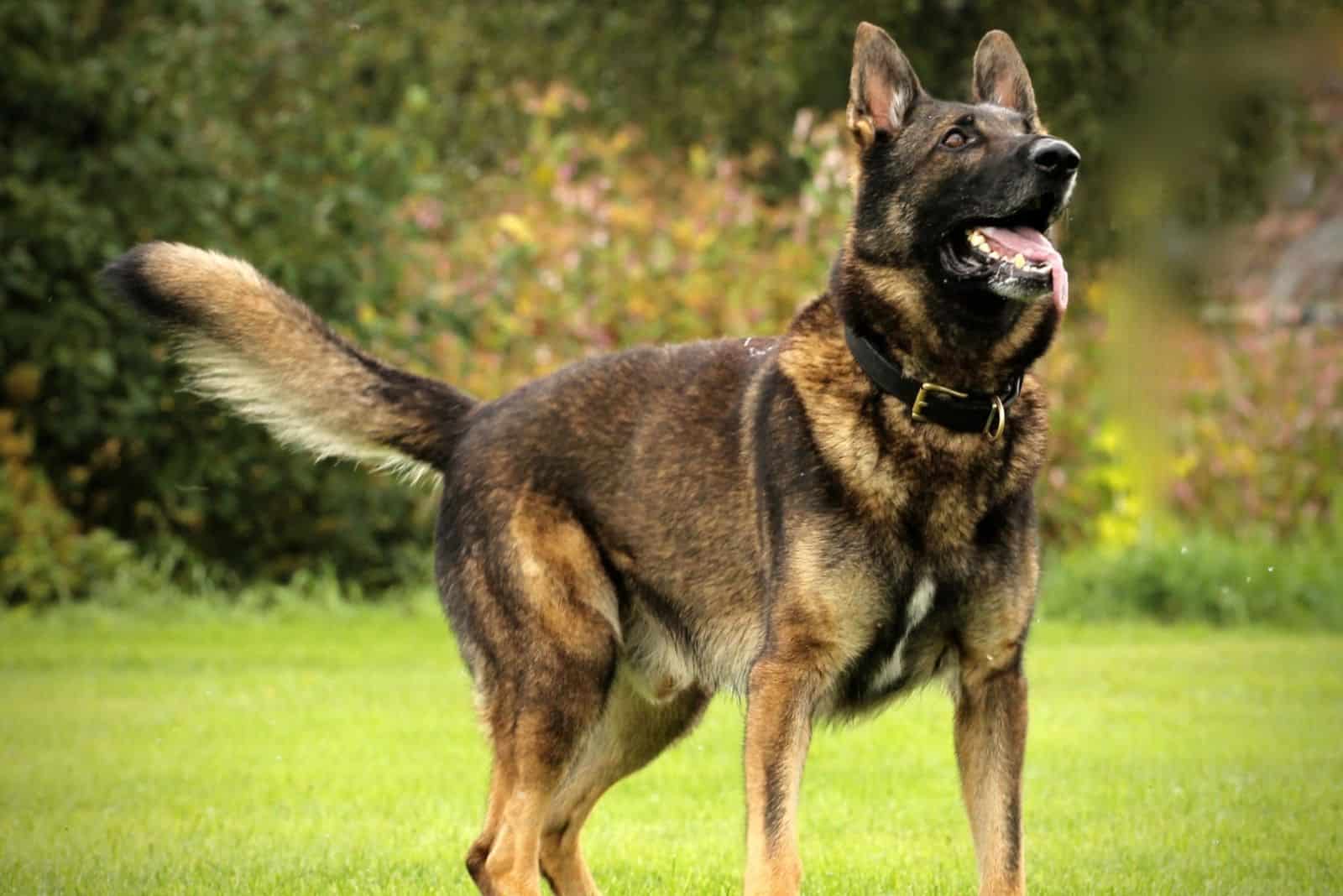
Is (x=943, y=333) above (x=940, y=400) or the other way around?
above

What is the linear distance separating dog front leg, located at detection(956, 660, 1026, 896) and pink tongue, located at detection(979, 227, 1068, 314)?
36.0 inches

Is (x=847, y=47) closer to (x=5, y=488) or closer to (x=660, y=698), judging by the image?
(x=5, y=488)

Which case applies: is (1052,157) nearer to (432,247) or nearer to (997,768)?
(997,768)

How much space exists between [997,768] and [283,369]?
229 cm

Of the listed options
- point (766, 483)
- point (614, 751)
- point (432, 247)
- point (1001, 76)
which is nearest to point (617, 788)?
point (614, 751)

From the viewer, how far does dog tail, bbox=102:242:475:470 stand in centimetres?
533

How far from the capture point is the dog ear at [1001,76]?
16.4 feet

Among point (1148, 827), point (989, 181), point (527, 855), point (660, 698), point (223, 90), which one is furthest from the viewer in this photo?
point (223, 90)

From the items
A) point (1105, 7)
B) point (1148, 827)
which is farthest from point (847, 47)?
point (1148, 827)

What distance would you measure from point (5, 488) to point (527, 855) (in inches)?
270

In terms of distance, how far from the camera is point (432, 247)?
13.1m

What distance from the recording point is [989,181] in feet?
14.7

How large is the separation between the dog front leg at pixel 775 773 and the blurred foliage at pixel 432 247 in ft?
18.9

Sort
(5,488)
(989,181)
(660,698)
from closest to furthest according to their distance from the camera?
(989,181)
(660,698)
(5,488)
